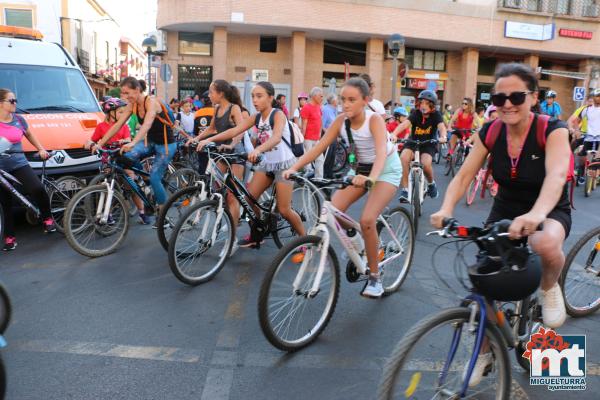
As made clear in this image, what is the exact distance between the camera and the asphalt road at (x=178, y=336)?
3131 millimetres

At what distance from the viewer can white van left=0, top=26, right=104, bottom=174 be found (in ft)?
22.8

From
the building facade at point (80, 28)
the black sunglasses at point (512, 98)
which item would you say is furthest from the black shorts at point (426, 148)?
the building facade at point (80, 28)

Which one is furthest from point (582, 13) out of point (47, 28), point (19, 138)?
point (19, 138)

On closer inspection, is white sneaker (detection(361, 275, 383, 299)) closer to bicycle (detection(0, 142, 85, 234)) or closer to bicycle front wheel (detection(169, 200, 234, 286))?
bicycle front wheel (detection(169, 200, 234, 286))

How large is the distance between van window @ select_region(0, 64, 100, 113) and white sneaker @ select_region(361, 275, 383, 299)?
5497mm

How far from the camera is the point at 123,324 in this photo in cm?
402

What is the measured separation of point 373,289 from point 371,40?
27028 mm

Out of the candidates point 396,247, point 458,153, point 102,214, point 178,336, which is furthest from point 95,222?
point 458,153

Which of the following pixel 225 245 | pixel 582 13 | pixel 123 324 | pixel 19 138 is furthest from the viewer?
pixel 582 13

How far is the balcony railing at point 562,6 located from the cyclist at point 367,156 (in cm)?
3082

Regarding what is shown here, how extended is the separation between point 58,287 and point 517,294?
4052 millimetres

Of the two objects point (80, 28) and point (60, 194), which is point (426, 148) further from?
point (80, 28)

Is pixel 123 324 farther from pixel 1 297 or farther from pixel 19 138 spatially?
pixel 19 138

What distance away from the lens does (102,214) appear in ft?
19.2
